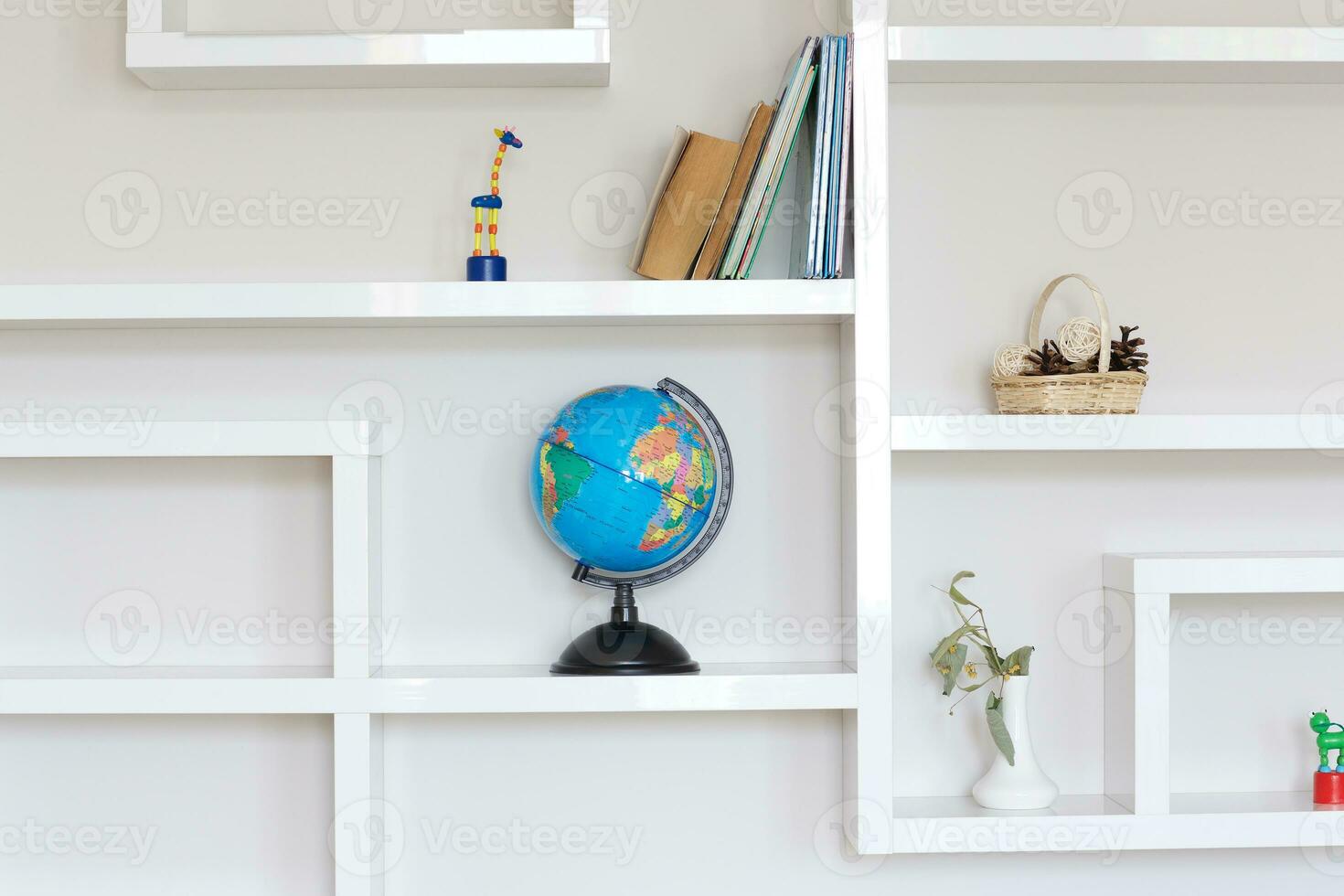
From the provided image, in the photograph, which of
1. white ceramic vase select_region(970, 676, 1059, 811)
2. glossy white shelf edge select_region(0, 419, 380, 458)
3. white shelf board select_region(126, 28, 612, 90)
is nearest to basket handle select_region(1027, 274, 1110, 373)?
white ceramic vase select_region(970, 676, 1059, 811)

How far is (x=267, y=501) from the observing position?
1.57 m

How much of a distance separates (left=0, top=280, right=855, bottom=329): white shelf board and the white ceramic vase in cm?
55

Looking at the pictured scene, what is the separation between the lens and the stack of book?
143 centimetres

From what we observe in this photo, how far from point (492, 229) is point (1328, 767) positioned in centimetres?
132

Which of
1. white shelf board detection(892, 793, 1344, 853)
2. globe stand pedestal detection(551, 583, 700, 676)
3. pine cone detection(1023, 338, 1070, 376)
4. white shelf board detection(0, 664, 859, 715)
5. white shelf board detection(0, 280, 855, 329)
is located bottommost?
white shelf board detection(892, 793, 1344, 853)

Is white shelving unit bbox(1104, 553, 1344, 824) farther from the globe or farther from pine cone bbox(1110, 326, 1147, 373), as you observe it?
the globe

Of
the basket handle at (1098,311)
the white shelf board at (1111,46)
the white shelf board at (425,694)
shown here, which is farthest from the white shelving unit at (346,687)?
the white shelf board at (1111,46)

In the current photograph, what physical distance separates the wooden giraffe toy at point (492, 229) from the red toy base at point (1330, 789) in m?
1.26

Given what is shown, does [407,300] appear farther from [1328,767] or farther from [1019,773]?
[1328,767]

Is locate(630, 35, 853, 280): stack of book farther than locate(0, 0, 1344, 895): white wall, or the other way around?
locate(0, 0, 1344, 895): white wall

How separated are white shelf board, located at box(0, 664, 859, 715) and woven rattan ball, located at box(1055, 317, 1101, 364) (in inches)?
19.7

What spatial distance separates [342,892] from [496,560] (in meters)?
0.46

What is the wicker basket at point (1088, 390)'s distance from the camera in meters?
1.43

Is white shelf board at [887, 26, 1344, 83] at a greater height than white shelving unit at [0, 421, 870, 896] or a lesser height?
greater
